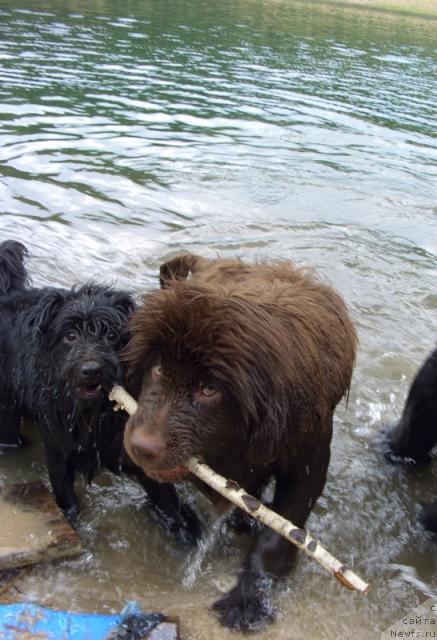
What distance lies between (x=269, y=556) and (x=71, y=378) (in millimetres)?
1348

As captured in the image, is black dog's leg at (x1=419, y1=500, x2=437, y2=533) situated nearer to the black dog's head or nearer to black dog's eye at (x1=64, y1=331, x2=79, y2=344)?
the black dog's head

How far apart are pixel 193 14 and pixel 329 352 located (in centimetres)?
3046

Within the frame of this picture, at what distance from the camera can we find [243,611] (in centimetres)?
340

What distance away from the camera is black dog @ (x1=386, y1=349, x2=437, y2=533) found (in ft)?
14.1

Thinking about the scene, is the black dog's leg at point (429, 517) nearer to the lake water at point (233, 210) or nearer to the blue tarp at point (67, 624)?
the lake water at point (233, 210)

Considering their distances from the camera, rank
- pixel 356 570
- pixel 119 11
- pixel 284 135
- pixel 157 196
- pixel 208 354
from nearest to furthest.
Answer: pixel 208 354 < pixel 356 570 < pixel 157 196 < pixel 284 135 < pixel 119 11

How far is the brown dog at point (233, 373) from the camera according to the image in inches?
106

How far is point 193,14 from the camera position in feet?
99.0

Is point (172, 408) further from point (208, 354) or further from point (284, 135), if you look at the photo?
point (284, 135)

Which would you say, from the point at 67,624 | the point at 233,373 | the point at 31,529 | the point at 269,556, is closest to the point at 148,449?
the point at 233,373

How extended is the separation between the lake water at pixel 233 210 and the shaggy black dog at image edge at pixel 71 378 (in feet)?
0.95

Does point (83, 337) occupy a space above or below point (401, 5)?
above

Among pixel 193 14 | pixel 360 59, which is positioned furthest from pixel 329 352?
pixel 193 14

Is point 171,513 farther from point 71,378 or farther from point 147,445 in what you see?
point 147,445
